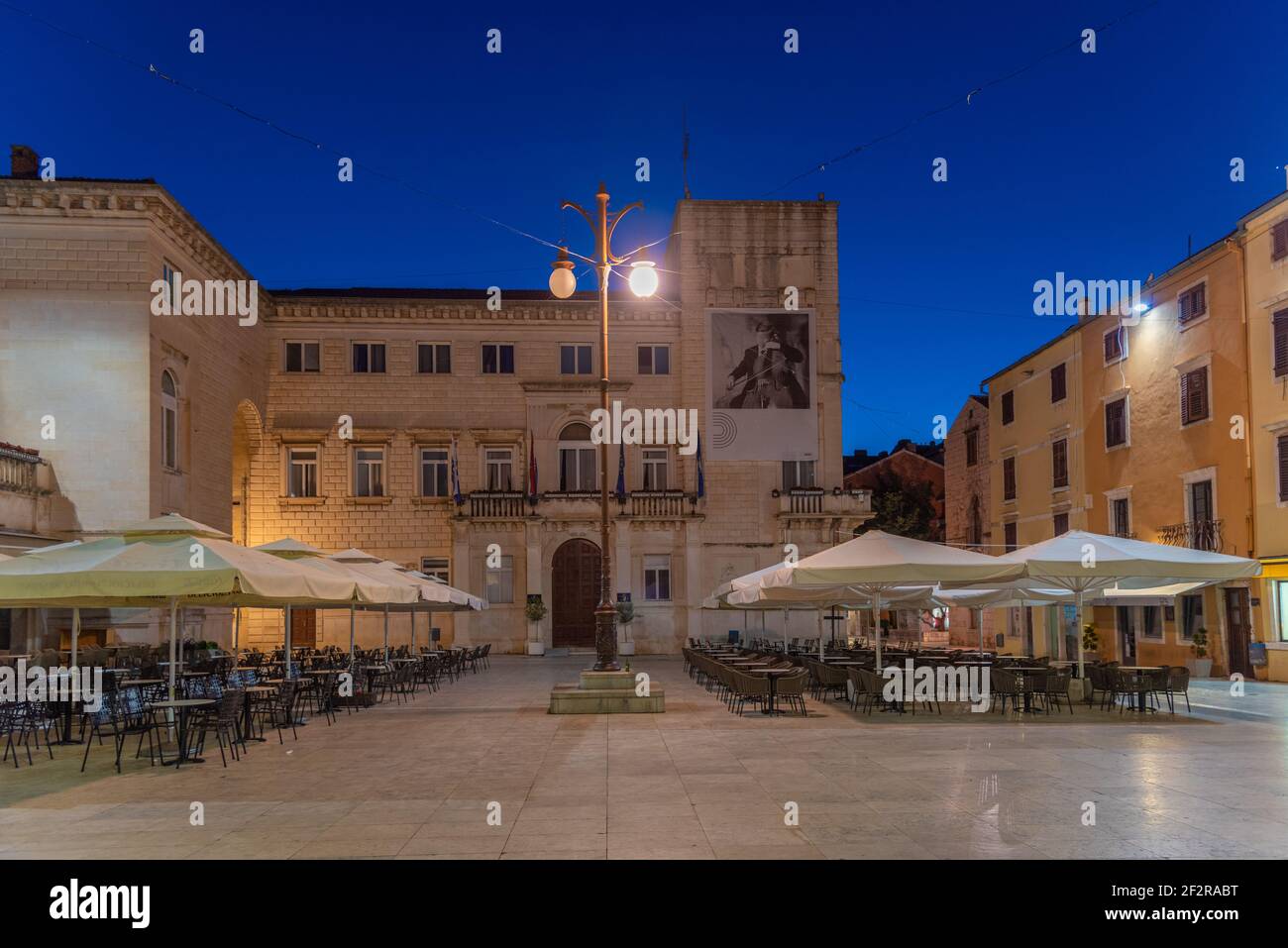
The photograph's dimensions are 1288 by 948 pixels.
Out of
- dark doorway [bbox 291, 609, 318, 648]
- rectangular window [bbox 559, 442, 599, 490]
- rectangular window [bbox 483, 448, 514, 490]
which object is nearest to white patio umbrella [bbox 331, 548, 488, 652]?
rectangular window [bbox 483, 448, 514, 490]

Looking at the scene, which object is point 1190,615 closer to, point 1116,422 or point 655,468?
point 1116,422

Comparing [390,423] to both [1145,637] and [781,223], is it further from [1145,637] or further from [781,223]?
[1145,637]

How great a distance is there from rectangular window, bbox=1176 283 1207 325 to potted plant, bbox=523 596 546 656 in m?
22.4

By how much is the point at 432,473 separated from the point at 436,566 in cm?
352

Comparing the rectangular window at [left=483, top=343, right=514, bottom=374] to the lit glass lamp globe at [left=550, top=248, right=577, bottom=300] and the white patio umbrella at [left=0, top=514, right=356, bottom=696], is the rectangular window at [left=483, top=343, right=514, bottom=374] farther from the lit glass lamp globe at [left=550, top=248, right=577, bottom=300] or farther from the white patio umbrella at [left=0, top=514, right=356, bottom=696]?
the white patio umbrella at [left=0, top=514, right=356, bottom=696]

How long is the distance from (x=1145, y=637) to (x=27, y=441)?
1212 inches

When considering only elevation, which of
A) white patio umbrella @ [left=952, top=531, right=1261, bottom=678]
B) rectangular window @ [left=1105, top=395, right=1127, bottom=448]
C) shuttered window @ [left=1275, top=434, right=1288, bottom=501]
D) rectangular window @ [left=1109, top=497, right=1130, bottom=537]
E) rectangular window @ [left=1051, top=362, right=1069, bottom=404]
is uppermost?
rectangular window @ [left=1051, top=362, right=1069, bottom=404]

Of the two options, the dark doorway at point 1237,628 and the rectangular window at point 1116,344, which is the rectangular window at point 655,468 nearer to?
the rectangular window at point 1116,344

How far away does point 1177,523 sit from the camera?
29906 mm

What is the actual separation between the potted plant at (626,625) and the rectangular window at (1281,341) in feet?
72.2

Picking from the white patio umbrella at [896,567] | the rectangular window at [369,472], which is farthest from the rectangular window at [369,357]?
the white patio umbrella at [896,567]

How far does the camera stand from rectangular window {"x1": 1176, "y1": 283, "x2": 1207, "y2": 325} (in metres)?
28.7

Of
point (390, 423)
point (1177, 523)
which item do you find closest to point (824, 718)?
point (1177, 523)

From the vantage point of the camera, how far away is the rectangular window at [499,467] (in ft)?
138
